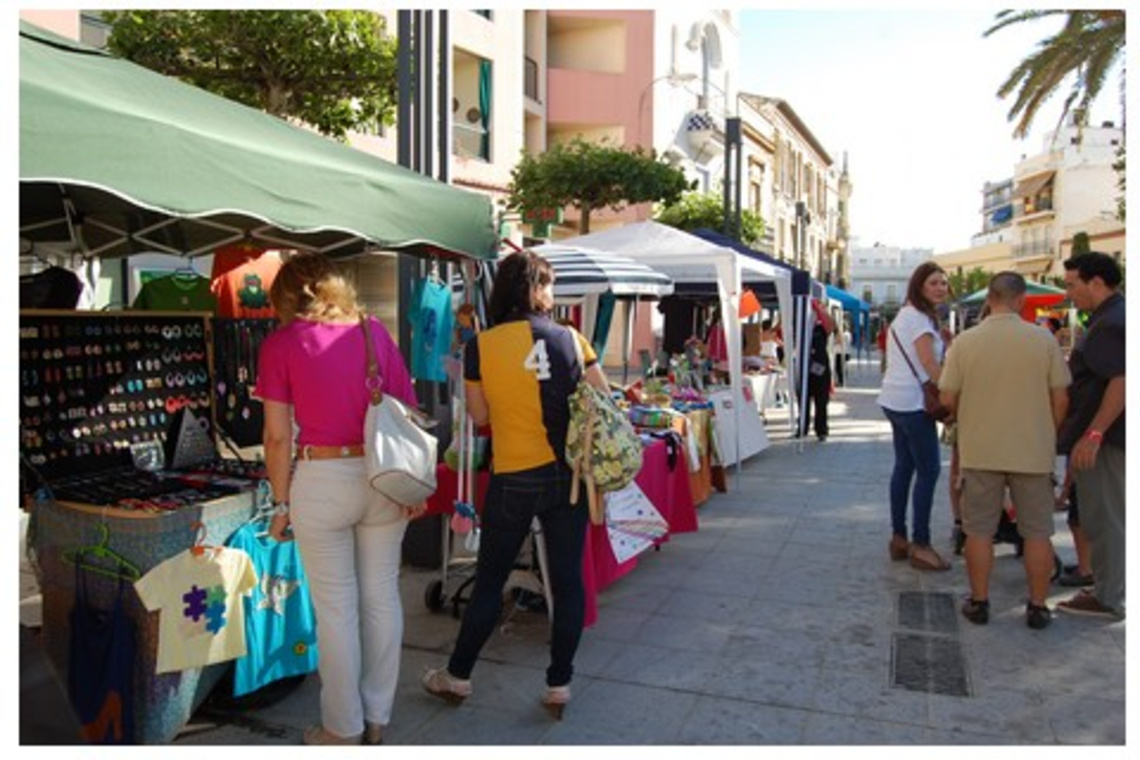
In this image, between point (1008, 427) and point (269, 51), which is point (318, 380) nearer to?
point (1008, 427)

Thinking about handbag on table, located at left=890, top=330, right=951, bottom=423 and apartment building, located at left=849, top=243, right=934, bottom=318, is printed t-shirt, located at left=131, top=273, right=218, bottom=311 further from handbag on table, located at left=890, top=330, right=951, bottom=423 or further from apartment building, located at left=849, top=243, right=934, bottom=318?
apartment building, located at left=849, top=243, right=934, bottom=318

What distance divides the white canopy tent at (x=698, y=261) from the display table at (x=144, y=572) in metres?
5.68

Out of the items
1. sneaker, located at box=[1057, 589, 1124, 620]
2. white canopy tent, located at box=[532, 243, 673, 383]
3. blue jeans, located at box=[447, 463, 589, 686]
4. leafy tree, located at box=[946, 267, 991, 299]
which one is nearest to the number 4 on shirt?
blue jeans, located at box=[447, 463, 589, 686]

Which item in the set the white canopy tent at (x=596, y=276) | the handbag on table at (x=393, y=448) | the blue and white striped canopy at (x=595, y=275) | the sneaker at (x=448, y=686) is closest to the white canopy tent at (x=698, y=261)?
the white canopy tent at (x=596, y=276)

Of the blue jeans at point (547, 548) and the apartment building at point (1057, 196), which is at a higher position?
the apartment building at point (1057, 196)

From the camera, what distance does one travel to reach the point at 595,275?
6.57 metres

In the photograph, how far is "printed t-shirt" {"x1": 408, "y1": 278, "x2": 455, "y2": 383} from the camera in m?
4.68

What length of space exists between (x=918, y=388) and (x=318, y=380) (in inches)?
143

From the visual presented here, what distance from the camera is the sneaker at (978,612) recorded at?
4.54 metres

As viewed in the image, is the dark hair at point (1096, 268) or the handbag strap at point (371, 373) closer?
the handbag strap at point (371, 373)

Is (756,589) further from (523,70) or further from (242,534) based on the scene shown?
(523,70)

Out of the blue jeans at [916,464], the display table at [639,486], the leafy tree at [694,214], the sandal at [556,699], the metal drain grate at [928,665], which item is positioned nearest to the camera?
the sandal at [556,699]

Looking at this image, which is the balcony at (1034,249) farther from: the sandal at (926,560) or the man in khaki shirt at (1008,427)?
the man in khaki shirt at (1008,427)
